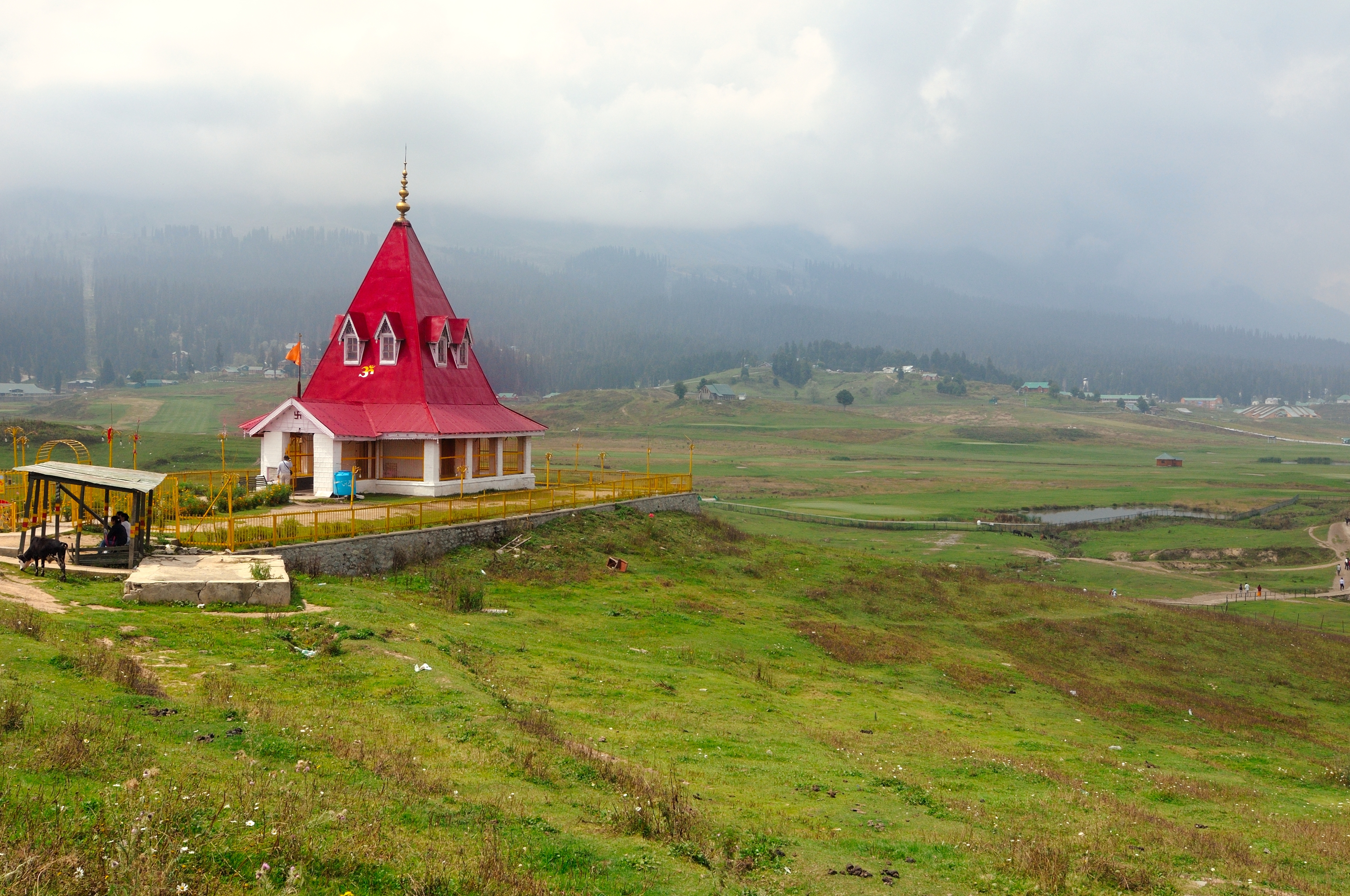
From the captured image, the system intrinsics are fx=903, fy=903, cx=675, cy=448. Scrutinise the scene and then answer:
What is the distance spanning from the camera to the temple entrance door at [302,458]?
36406mm

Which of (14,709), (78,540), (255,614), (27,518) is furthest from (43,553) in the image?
(14,709)

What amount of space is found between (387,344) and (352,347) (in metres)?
1.89

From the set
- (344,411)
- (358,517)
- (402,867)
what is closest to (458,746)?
(402,867)

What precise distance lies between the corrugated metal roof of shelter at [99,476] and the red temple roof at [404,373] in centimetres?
1420

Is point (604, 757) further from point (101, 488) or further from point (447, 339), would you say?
point (447, 339)

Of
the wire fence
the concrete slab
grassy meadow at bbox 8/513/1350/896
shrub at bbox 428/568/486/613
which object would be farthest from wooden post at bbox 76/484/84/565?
the wire fence

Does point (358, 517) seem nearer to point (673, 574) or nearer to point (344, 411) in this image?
point (344, 411)

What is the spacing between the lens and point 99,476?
21719 millimetres

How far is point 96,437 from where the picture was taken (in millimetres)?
84562

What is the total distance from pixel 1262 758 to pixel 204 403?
6826 inches

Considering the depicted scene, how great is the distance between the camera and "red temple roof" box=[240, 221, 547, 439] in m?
38.0

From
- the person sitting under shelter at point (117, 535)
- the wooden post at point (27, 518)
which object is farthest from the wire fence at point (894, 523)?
the wooden post at point (27, 518)

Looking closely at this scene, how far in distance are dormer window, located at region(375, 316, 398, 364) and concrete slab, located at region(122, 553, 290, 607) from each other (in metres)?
18.9

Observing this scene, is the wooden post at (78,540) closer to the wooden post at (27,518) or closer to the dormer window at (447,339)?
the wooden post at (27,518)
